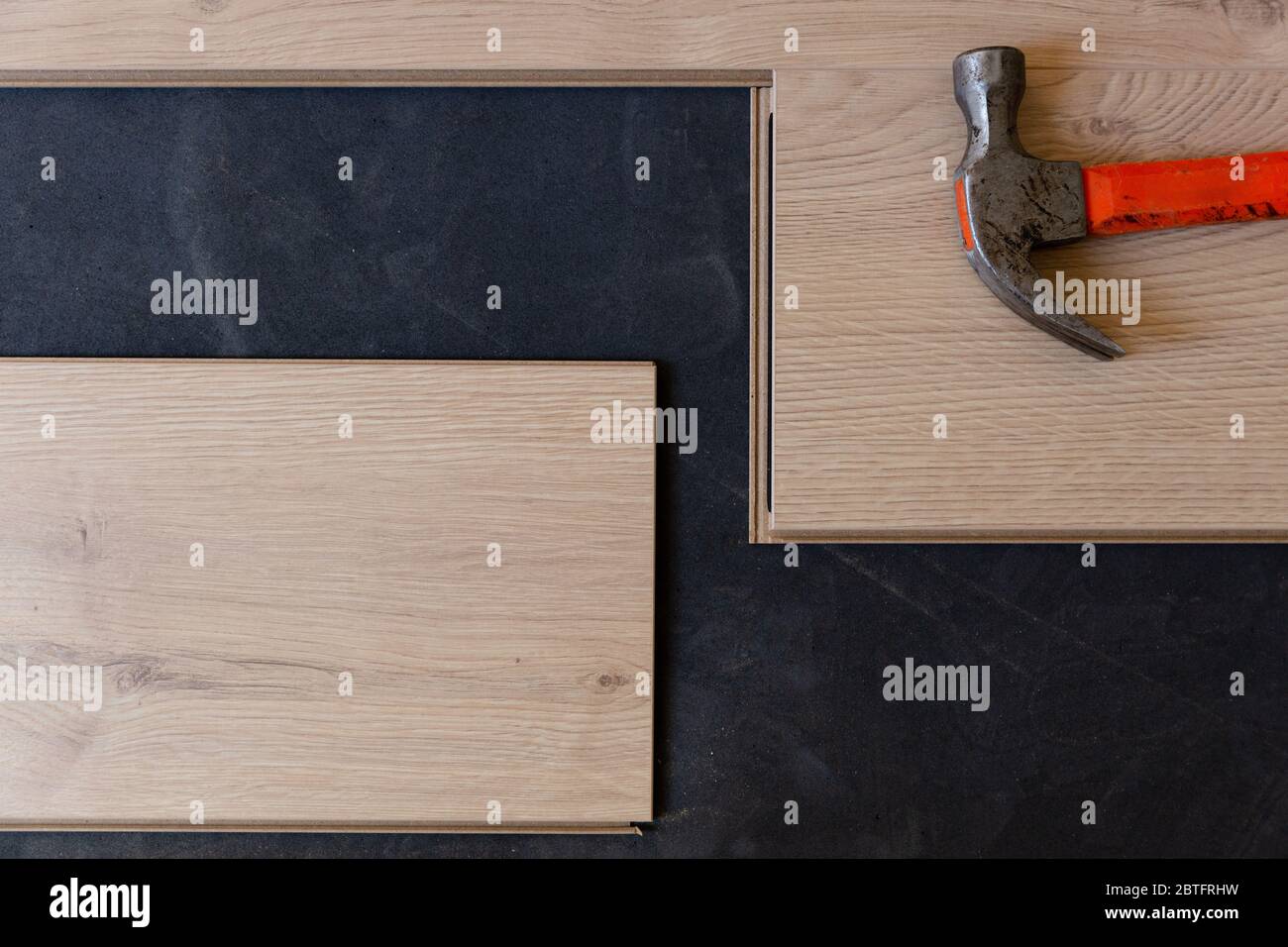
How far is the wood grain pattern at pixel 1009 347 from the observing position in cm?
64

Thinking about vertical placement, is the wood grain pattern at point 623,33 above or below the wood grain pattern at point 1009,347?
above

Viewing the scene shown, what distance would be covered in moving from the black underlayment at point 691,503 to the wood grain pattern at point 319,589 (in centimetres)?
4

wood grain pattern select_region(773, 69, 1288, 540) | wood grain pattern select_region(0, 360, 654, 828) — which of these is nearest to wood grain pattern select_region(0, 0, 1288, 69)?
wood grain pattern select_region(773, 69, 1288, 540)

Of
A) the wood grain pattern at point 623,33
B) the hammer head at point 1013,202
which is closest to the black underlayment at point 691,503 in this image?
the wood grain pattern at point 623,33

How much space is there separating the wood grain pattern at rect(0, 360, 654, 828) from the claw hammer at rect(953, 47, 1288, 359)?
0.27 metres

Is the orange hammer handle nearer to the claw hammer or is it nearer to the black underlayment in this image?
the claw hammer

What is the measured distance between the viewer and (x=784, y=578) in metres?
0.68

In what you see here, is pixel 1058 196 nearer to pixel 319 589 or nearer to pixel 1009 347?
pixel 1009 347

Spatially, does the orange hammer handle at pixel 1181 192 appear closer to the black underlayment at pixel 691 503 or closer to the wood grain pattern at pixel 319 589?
the black underlayment at pixel 691 503

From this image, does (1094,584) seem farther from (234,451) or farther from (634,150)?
(234,451)

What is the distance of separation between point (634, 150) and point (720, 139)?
7 cm

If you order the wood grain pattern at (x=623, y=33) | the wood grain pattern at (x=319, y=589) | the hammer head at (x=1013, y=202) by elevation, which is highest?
the wood grain pattern at (x=623, y=33)
